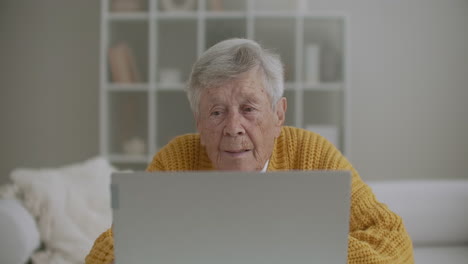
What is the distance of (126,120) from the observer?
11.7ft

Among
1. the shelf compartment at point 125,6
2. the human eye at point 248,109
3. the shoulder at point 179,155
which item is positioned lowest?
the shoulder at point 179,155

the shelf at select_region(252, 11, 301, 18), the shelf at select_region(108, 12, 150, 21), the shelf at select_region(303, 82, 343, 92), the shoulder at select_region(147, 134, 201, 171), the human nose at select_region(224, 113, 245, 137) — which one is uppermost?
the shelf at select_region(252, 11, 301, 18)

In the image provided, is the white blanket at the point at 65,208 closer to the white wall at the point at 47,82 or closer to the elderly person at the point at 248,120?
the elderly person at the point at 248,120

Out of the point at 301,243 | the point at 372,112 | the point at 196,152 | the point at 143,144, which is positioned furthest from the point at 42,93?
the point at 301,243

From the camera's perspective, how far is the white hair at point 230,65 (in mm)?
1203

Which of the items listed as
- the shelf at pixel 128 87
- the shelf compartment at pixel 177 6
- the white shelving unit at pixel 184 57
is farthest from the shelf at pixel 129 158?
the shelf compartment at pixel 177 6

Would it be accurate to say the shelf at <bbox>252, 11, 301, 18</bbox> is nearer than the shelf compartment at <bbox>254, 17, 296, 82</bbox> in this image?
Yes

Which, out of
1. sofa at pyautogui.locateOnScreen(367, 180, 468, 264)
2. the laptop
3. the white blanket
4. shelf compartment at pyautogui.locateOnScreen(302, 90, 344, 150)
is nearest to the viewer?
the laptop

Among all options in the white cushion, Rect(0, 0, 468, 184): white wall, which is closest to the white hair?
the white cushion

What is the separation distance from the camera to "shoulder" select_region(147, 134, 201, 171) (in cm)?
139

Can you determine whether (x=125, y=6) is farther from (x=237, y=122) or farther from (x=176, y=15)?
(x=237, y=122)

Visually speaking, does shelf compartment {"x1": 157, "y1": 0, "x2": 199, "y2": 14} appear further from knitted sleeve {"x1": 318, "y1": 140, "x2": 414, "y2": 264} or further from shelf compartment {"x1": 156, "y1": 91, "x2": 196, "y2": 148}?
knitted sleeve {"x1": 318, "y1": 140, "x2": 414, "y2": 264}

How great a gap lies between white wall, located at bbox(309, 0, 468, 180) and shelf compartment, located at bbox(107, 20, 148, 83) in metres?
1.31

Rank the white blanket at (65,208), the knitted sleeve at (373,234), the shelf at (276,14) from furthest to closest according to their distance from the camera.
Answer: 1. the shelf at (276,14)
2. the white blanket at (65,208)
3. the knitted sleeve at (373,234)
